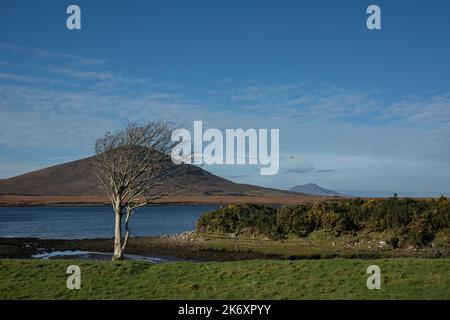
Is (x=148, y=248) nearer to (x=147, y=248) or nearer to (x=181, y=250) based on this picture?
(x=147, y=248)

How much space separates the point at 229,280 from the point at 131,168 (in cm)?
1068

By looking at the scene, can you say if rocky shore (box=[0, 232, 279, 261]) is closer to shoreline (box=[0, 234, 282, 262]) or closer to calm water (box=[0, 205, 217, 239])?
shoreline (box=[0, 234, 282, 262])

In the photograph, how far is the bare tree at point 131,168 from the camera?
25.4 m

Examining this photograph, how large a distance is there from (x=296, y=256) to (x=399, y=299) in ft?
73.2

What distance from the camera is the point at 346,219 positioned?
139 feet

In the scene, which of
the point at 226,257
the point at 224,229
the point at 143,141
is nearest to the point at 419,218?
the point at 226,257

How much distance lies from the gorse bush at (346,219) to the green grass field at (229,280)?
2012 centimetres

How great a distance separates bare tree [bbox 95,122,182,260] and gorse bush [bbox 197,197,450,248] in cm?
2019

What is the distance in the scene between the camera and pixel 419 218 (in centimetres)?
3862

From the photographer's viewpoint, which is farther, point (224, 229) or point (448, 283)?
point (224, 229)

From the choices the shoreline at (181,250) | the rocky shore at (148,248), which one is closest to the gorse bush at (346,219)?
the shoreline at (181,250)

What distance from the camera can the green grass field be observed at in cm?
1498

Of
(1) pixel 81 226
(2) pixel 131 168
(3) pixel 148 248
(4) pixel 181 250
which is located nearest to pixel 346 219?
(4) pixel 181 250
